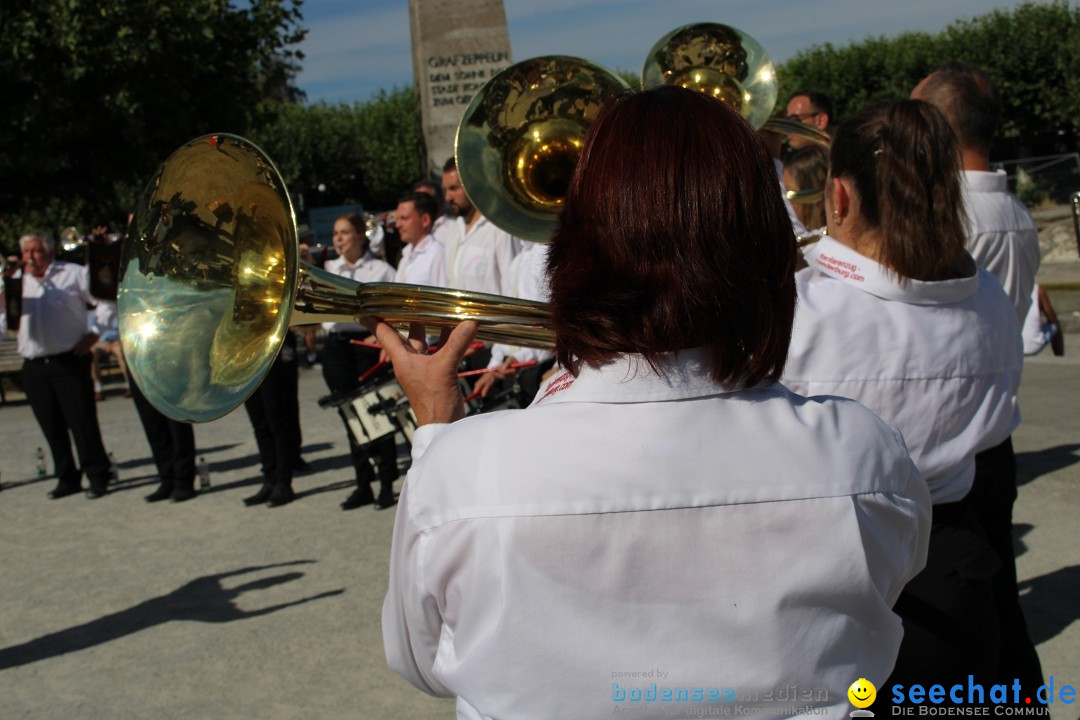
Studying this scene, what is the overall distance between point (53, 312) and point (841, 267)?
627 cm

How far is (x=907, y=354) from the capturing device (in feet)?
6.79

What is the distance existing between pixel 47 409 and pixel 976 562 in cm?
667

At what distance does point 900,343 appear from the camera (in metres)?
2.07

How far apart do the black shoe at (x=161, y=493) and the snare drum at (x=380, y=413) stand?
5.58 ft

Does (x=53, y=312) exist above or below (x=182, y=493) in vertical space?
above

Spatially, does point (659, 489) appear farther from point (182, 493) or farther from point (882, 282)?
point (182, 493)

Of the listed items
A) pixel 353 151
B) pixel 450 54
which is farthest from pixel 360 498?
pixel 353 151

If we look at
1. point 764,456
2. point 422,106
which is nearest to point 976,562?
point 764,456

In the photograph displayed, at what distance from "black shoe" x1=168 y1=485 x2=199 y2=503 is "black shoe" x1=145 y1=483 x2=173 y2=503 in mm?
63

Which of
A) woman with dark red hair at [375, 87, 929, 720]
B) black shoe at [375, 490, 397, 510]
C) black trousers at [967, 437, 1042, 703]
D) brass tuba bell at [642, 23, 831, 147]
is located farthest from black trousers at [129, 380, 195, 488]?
woman with dark red hair at [375, 87, 929, 720]

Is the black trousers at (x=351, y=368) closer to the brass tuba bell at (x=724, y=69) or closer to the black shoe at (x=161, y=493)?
the black shoe at (x=161, y=493)

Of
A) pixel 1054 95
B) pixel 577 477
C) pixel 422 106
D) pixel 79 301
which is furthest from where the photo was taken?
pixel 1054 95

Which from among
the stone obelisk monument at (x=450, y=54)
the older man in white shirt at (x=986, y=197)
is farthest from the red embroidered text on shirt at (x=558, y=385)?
the stone obelisk monument at (x=450, y=54)

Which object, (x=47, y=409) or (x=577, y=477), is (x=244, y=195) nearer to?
(x=577, y=477)
